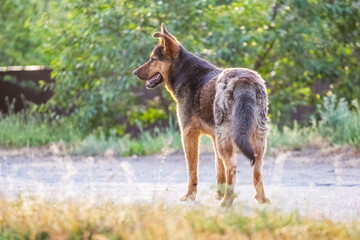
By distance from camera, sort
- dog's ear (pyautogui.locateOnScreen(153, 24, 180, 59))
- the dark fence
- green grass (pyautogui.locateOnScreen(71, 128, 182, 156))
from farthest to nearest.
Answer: the dark fence, green grass (pyautogui.locateOnScreen(71, 128, 182, 156)), dog's ear (pyautogui.locateOnScreen(153, 24, 180, 59))

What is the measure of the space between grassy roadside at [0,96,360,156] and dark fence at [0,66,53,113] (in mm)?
1044

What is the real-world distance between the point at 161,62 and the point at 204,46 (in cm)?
764

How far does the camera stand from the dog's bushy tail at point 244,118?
250 inches

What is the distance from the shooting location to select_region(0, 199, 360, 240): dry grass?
4.78 metres

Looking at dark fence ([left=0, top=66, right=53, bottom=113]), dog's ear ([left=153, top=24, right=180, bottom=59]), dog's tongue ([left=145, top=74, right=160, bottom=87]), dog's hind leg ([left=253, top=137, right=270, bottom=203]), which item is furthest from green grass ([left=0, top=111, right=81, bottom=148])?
dog's hind leg ([left=253, top=137, right=270, bottom=203])

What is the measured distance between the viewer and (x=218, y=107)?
6914mm

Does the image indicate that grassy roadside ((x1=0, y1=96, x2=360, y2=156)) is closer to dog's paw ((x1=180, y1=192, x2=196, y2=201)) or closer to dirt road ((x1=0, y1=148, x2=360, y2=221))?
dirt road ((x1=0, y1=148, x2=360, y2=221))

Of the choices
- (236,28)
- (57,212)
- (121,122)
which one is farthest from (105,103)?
(57,212)

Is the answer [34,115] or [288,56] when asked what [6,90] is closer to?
[34,115]

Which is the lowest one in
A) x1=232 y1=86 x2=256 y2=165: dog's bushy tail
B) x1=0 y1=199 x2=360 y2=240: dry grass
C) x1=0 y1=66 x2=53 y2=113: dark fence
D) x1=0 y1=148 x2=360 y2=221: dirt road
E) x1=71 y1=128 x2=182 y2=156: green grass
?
x1=0 y1=66 x2=53 y2=113: dark fence

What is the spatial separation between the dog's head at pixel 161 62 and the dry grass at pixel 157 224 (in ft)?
9.67

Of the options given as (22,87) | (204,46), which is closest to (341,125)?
(204,46)

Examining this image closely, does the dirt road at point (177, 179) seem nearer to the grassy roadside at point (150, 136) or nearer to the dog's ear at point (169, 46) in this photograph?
the grassy roadside at point (150, 136)

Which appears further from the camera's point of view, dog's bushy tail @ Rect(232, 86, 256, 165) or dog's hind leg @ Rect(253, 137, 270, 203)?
dog's hind leg @ Rect(253, 137, 270, 203)
